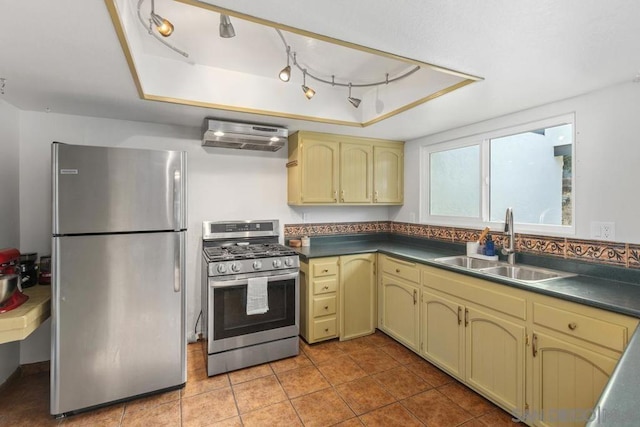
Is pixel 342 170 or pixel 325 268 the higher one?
pixel 342 170

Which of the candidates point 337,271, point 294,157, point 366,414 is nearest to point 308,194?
point 294,157

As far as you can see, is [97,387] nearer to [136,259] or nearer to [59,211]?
[136,259]

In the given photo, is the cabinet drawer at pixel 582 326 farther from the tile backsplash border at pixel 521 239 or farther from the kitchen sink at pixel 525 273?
the tile backsplash border at pixel 521 239

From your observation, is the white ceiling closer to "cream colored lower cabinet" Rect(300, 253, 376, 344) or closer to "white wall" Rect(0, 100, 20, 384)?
"white wall" Rect(0, 100, 20, 384)

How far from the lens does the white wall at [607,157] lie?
1.84 meters

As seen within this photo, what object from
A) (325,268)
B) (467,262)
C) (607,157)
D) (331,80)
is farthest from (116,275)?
(607,157)

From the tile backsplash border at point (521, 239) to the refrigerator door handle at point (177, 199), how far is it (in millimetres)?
1350

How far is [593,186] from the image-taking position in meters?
2.02

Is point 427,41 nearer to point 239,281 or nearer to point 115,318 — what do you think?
point 239,281

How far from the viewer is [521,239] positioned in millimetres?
2418

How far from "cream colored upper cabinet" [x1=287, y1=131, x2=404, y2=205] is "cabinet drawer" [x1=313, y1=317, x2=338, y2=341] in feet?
3.84

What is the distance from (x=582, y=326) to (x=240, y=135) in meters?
2.63

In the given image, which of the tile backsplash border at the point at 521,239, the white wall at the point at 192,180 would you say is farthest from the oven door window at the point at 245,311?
the tile backsplash border at the point at 521,239

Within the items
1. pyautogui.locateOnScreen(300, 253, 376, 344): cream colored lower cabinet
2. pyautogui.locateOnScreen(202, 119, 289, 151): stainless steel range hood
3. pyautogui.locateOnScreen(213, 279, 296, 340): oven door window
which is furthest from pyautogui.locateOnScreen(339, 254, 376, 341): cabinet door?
pyautogui.locateOnScreen(202, 119, 289, 151): stainless steel range hood
